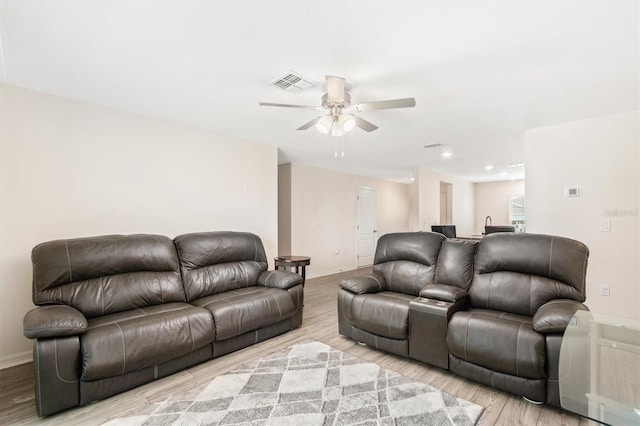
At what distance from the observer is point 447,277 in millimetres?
2811

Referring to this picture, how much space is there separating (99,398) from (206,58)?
98.7 inches

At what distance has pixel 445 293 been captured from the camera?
98.1 inches

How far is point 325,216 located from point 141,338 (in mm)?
4801

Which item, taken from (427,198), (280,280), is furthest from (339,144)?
(427,198)

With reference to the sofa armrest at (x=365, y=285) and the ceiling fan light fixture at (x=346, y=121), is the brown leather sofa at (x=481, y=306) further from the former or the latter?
the ceiling fan light fixture at (x=346, y=121)

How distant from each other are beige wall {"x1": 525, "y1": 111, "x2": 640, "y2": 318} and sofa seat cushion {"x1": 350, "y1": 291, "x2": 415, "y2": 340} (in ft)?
7.85

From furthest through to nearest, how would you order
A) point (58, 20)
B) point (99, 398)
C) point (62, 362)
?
point (99, 398) → point (62, 362) → point (58, 20)

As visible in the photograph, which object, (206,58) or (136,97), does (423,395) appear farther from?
(136,97)

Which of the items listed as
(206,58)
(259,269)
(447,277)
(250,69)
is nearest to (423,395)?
(447,277)

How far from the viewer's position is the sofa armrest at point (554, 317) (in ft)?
6.11

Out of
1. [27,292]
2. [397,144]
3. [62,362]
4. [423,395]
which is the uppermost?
[397,144]

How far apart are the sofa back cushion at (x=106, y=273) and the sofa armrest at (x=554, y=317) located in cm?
298

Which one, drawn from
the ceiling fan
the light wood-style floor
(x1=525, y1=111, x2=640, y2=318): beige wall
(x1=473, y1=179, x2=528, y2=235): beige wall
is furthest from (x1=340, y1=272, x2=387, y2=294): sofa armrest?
(x1=473, y1=179, x2=528, y2=235): beige wall

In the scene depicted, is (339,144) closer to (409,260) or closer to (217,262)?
(409,260)
